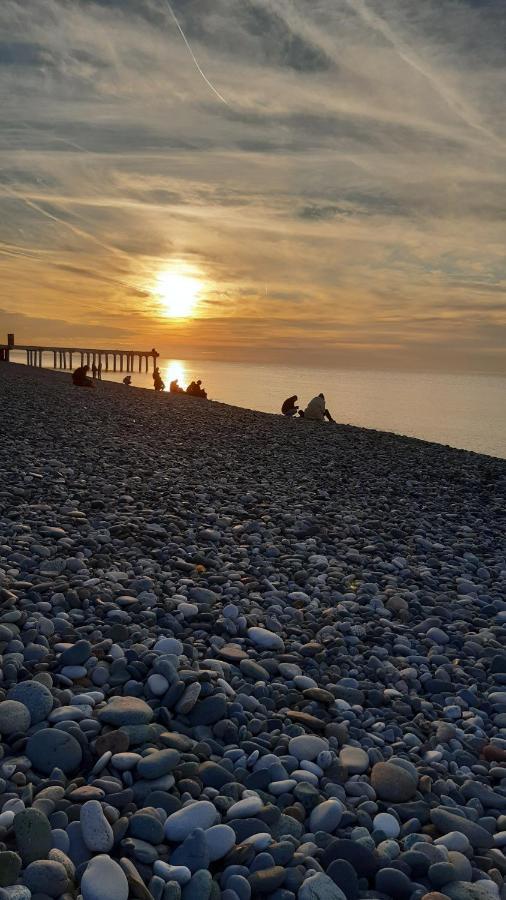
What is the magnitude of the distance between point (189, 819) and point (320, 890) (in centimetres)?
69

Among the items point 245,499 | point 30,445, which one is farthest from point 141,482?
point 30,445

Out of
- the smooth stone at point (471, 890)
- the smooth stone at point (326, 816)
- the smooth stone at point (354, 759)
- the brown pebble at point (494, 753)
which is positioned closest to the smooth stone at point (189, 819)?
the smooth stone at point (326, 816)

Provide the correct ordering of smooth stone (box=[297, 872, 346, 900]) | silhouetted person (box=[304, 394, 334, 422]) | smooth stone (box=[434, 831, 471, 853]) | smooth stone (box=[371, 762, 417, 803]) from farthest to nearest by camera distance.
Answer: silhouetted person (box=[304, 394, 334, 422]) < smooth stone (box=[371, 762, 417, 803]) < smooth stone (box=[434, 831, 471, 853]) < smooth stone (box=[297, 872, 346, 900])

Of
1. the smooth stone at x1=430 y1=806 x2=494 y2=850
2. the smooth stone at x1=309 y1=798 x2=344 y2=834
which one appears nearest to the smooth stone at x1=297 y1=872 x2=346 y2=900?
the smooth stone at x1=309 y1=798 x2=344 y2=834

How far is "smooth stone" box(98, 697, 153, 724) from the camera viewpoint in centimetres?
391

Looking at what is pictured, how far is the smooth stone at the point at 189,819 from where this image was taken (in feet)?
10.1

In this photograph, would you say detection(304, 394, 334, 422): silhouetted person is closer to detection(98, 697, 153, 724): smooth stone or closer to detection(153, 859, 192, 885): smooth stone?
detection(98, 697, 153, 724): smooth stone

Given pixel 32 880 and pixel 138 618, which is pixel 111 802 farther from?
pixel 138 618

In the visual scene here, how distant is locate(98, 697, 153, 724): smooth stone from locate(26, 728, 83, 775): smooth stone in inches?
12.6

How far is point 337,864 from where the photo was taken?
2.96 metres

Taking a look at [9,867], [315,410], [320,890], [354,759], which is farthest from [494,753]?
[315,410]

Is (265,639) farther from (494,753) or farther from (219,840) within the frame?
(219,840)

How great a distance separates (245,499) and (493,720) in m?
6.16

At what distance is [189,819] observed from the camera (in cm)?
312
